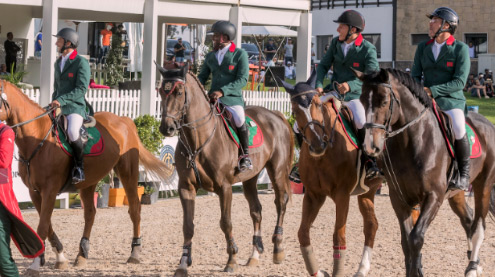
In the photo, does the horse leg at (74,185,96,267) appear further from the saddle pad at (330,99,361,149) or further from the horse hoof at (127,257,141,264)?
the saddle pad at (330,99,361,149)

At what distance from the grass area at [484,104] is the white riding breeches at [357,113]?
2155 cm

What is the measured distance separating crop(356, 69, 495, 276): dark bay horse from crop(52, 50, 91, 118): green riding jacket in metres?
3.81

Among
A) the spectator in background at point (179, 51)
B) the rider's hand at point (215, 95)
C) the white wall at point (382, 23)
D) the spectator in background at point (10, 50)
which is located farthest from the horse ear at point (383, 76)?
the white wall at point (382, 23)

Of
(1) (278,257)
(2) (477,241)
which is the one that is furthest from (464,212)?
(1) (278,257)

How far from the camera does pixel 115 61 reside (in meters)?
25.0

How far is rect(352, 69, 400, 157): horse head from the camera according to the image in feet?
23.9

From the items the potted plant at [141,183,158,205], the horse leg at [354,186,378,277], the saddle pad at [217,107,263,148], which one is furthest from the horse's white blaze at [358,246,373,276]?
the potted plant at [141,183,158,205]

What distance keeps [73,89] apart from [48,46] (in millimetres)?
6929

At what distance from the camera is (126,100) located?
17203mm

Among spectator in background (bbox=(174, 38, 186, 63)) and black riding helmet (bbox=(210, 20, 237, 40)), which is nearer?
black riding helmet (bbox=(210, 20, 237, 40))

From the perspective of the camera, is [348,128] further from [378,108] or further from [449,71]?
[378,108]

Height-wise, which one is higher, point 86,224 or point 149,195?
point 149,195

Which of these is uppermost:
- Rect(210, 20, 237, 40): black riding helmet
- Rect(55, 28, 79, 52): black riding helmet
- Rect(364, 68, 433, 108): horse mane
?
Rect(210, 20, 237, 40): black riding helmet

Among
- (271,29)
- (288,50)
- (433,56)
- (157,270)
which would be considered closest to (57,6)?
(157,270)
